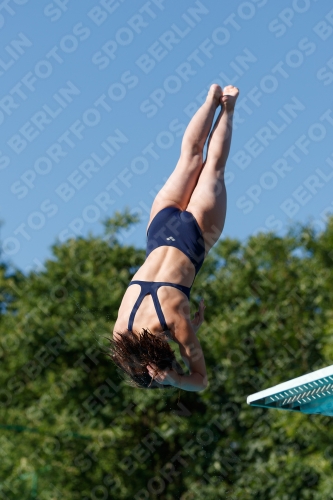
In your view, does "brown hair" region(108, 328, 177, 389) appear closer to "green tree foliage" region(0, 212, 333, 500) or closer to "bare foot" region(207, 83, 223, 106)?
"bare foot" region(207, 83, 223, 106)

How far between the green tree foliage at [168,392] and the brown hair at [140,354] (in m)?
5.13

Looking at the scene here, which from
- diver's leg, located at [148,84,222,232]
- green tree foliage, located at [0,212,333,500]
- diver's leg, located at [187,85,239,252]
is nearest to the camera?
diver's leg, located at [187,85,239,252]

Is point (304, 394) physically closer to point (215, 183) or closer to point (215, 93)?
point (215, 183)

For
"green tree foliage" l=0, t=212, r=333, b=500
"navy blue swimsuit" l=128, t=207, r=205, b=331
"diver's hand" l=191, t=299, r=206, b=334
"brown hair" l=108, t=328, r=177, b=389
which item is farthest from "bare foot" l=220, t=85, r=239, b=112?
"green tree foliage" l=0, t=212, r=333, b=500

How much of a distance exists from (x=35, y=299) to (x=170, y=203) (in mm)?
6857

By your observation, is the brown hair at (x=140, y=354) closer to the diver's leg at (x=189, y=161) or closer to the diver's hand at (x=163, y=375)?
the diver's hand at (x=163, y=375)

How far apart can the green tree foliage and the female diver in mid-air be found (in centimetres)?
473

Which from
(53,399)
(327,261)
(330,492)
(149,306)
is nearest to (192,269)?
(149,306)

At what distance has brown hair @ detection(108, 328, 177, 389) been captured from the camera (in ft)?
13.8

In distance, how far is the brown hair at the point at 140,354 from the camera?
165 inches

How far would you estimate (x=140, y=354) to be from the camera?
4254 mm

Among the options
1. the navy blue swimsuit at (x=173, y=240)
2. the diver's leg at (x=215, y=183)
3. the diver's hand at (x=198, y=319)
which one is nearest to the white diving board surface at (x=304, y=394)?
the diver's hand at (x=198, y=319)

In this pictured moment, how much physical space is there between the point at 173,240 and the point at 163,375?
2.86ft

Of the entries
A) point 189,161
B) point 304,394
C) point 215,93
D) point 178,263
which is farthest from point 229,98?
point 304,394
